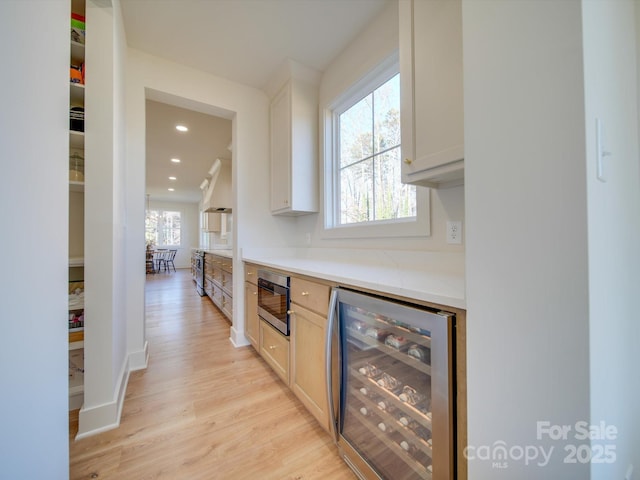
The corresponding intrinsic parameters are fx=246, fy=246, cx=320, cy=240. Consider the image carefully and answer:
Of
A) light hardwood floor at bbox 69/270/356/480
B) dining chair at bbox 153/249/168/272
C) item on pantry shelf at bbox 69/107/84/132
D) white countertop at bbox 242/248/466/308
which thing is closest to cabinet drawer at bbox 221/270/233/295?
white countertop at bbox 242/248/466/308

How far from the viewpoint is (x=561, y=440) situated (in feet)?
1.59

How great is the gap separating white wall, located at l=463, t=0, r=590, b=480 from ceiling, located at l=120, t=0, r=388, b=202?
60.5 inches

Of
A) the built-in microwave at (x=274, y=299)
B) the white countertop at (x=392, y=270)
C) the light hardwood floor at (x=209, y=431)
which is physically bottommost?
the light hardwood floor at (x=209, y=431)

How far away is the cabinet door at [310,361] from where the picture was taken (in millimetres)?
1285

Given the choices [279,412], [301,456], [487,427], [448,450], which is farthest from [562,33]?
[279,412]

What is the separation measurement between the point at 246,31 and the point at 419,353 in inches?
95.4

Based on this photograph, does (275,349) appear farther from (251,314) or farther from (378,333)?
(378,333)

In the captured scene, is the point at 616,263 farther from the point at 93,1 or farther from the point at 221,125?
the point at 221,125

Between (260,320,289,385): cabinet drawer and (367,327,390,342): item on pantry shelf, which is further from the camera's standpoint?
(260,320,289,385): cabinet drawer

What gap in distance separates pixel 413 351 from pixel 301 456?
2.84 feet

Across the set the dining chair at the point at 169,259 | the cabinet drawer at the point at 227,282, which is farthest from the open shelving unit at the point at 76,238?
the dining chair at the point at 169,259

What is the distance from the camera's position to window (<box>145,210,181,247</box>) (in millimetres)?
9320

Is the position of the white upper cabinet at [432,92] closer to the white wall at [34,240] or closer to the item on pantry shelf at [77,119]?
the white wall at [34,240]

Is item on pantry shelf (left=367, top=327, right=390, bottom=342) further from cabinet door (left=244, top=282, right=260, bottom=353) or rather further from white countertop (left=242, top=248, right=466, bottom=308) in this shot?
cabinet door (left=244, top=282, right=260, bottom=353)
